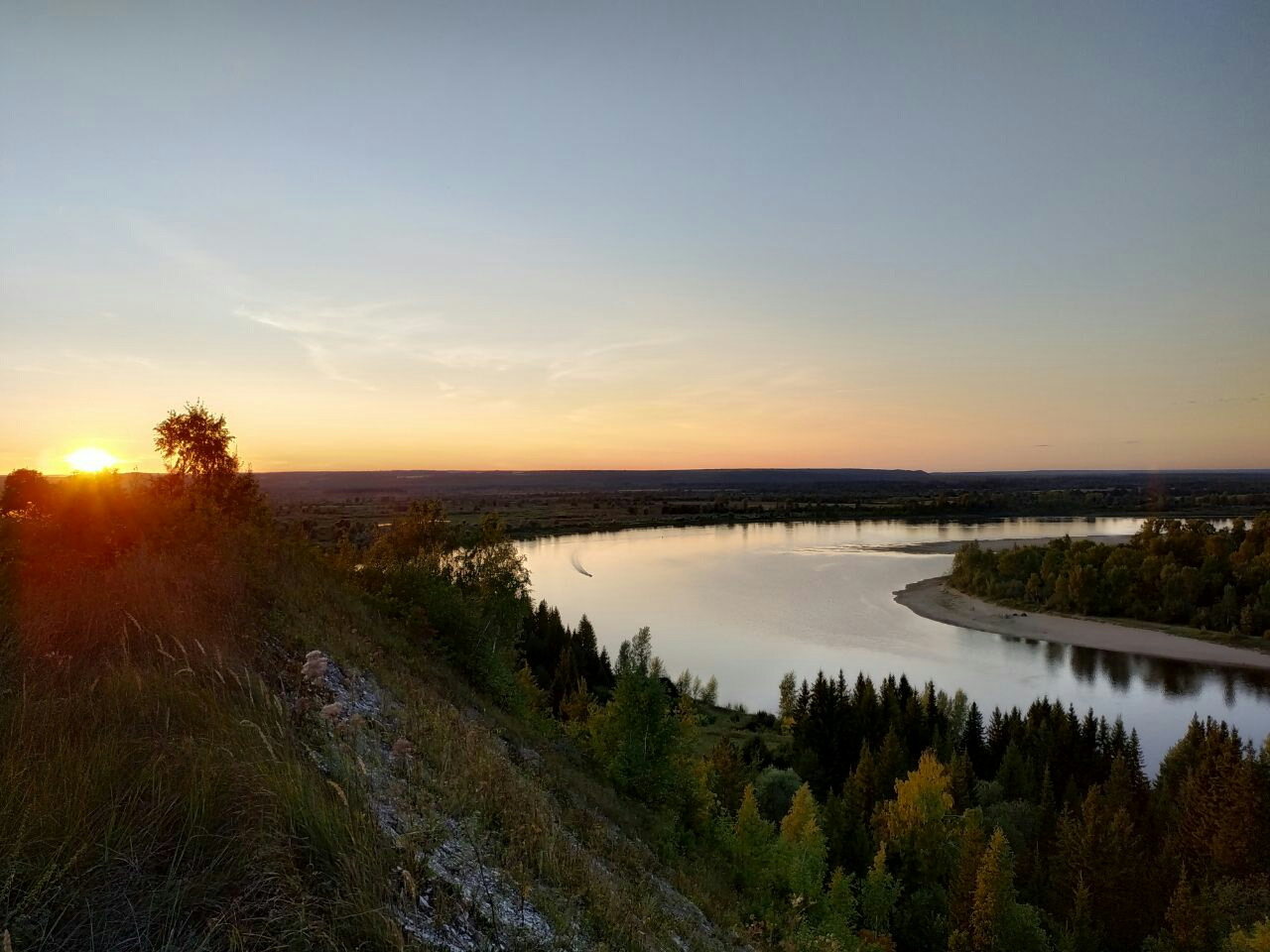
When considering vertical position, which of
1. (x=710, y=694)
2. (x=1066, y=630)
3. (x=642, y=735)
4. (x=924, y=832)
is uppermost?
(x=642, y=735)

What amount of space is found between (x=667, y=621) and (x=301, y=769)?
76.6 metres

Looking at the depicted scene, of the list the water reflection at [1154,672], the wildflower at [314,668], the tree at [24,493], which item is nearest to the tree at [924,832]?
the wildflower at [314,668]

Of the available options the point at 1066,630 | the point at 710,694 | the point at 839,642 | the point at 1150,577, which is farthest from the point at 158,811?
the point at 1150,577

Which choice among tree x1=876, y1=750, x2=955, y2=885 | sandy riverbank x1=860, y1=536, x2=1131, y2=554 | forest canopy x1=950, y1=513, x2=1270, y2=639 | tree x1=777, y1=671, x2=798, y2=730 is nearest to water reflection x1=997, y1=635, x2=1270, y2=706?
forest canopy x1=950, y1=513, x2=1270, y2=639

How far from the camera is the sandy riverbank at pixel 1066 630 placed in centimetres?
7988

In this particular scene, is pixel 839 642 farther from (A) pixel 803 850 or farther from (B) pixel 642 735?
(B) pixel 642 735

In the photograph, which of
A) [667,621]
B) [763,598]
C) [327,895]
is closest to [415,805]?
[327,895]

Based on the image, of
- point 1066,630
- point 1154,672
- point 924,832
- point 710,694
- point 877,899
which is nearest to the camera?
point 877,899

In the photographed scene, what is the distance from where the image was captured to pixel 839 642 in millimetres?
74625

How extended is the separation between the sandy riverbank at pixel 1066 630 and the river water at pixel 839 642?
295cm

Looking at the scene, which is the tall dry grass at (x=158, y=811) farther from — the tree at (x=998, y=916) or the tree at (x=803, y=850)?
the tree at (x=998, y=916)

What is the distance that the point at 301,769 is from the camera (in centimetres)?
452

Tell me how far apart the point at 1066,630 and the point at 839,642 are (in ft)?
125

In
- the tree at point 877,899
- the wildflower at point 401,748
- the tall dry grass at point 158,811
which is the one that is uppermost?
the tall dry grass at point 158,811
